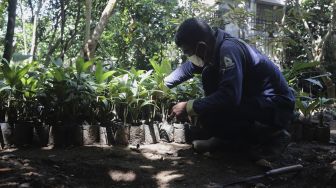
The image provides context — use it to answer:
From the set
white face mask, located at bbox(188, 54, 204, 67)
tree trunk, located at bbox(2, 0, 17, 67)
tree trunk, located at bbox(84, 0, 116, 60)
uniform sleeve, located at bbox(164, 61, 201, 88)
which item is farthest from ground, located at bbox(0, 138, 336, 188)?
tree trunk, located at bbox(84, 0, 116, 60)

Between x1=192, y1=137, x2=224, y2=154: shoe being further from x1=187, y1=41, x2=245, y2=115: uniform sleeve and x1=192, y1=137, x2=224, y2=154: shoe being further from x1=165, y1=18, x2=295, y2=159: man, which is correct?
x1=187, y1=41, x2=245, y2=115: uniform sleeve

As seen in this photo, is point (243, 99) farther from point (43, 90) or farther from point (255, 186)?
point (43, 90)

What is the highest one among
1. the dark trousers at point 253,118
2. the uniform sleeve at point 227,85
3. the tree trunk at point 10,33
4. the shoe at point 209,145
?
the tree trunk at point 10,33

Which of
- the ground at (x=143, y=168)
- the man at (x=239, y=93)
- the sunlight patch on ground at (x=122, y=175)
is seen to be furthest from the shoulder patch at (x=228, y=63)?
the sunlight patch on ground at (x=122, y=175)

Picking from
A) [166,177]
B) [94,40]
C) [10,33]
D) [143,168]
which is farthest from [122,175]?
[94,40]

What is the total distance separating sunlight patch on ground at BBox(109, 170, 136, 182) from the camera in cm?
230

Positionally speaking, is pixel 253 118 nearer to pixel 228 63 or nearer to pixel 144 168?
pixel 228 63

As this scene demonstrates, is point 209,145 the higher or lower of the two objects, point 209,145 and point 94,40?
the lower

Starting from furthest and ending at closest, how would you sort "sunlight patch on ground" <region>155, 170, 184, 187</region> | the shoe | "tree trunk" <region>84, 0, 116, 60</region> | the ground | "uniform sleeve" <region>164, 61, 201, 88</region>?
"tree trunk" <region>84, 0, 116, 60</region> < "uniform sleeve" <region>164, 61, 201, 88</region> < the shoe < "sunlight patch on ground" <region>155, 170, 184, 187</region> < the ground

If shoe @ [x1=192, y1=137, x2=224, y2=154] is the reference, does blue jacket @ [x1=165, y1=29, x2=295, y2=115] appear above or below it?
above

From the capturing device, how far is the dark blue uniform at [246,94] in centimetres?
239

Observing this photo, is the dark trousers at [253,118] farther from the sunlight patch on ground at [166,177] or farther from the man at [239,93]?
the sunlight patch on ground at [166,177]

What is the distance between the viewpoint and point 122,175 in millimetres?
2342

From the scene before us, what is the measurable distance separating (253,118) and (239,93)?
41 centimetres
